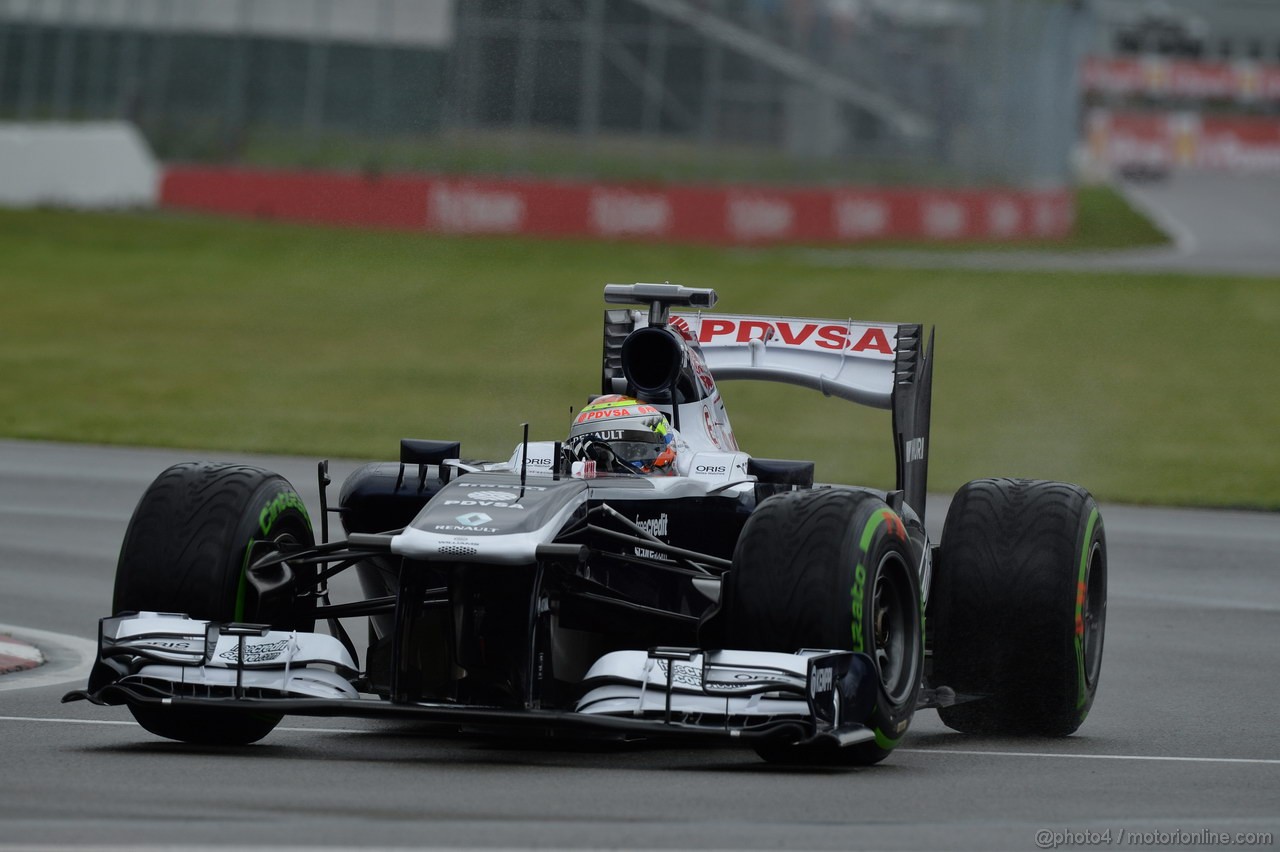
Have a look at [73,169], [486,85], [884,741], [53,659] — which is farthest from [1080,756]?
[486,85]

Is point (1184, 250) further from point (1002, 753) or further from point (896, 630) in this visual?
point (896, 630)

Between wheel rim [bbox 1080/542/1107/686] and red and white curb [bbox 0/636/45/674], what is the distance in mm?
5480

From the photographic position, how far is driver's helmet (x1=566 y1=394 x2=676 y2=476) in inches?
393

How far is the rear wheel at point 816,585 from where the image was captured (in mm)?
8453

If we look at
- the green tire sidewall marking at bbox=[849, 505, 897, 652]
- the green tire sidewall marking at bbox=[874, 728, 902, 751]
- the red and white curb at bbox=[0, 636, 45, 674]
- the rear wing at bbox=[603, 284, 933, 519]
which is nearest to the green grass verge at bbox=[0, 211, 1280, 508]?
the rear wing at bbox=[603, 284, 933, 519]

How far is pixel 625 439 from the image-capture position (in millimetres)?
10008

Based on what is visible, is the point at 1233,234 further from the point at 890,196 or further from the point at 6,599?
the point at 6,599

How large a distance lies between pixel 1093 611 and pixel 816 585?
2.68 m

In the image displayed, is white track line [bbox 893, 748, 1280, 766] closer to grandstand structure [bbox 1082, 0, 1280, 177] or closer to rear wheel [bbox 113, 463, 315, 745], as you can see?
rear wheel [bbox 113, 463, 315, 745]

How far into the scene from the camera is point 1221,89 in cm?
10519

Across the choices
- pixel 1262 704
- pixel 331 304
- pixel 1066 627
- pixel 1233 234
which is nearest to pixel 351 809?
pixel 1066 627

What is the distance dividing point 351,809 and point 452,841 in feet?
2.25

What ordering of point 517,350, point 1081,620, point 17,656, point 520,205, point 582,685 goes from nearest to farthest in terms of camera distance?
point 582,685 → point 1081,620 → point 17,656 → point 517,350 → point 520,205

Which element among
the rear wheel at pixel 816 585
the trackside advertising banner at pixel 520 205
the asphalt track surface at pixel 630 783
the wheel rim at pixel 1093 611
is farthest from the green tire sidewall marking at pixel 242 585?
the trackside advertising banner at pixel 520 205
